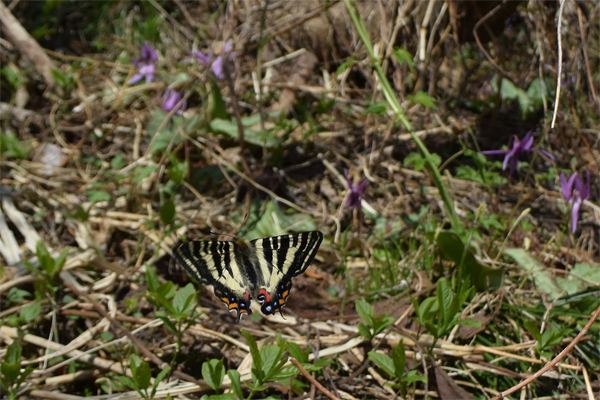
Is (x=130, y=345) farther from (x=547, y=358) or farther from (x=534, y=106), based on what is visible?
(x=534, y=106)

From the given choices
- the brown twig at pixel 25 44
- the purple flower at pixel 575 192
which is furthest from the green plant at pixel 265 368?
the brown twig at pixel 25 44

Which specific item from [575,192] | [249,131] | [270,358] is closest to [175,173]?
[249,131]

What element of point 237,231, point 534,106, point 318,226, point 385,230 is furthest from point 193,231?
point 534,106

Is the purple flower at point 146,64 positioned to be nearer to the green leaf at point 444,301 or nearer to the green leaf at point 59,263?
the green leaf at point 59,263

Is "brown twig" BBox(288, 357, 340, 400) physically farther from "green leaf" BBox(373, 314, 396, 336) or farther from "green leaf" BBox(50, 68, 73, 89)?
"green leaf" BBox(50, 68, 73, 89)

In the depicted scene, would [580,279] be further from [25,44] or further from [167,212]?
[25,44]
